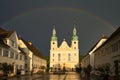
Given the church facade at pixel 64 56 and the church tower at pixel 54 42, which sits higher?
the church tower at pixel 54 42

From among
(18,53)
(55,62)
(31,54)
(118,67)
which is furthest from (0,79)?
(55,62)

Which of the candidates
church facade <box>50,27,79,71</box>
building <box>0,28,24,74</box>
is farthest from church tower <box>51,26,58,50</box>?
building <box>0,28,24,74</box>

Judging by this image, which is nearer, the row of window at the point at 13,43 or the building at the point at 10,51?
the building at the point at 10,51

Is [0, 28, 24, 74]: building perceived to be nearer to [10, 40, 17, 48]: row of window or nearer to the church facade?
[10, 40, 17, 48]: row of window

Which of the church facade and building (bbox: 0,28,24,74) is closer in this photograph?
building (bbox: 0,28,24,74)

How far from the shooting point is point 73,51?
474 ft

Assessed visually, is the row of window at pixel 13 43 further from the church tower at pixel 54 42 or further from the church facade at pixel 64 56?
the church tower at pixel 54 42

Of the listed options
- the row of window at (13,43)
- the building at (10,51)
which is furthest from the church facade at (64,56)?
the row of window at (13,43)

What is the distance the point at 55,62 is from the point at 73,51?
459 inches

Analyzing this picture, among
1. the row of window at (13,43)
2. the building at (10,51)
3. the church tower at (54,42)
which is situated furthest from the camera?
the church tower at (54,42)

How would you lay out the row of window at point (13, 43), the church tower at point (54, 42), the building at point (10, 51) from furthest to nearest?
the church tower at point (54, 42), the row of window at point (13, 43), the building at point (10, 51)

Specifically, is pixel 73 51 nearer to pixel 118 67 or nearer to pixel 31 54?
pixel 31 54

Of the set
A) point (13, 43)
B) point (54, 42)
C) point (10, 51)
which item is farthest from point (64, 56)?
point (10, 51)

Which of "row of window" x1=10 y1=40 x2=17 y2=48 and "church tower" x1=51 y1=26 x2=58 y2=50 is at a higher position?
"church tower" x1=51 y1=26 x2=58 y2=50
